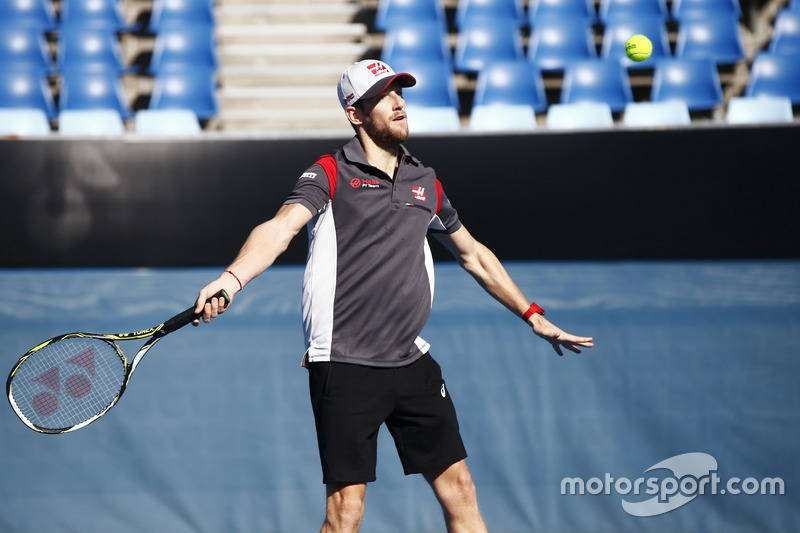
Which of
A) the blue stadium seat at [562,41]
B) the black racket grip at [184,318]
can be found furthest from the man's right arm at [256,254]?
the blue stadium seat at [562,41]

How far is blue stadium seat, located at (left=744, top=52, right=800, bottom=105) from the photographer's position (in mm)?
6926

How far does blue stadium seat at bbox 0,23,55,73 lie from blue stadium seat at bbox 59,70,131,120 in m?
0.37

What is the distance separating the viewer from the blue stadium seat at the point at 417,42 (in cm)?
743

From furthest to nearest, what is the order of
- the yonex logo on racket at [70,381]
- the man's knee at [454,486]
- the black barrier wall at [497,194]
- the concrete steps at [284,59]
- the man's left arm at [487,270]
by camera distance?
1. the concrete steps at [284,59]
2. the black barrier wall at [497,194]
3. the yonex logo on racket at [70,381]
4. the man's left arm at [487,270]
5. the man's knee at [454,486]

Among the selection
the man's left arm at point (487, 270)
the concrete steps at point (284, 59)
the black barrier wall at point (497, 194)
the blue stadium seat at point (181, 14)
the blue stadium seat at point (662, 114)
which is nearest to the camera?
the man's left arm at point (487, 270)

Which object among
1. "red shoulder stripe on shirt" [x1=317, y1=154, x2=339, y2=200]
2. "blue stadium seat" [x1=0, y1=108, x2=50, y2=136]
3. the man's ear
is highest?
the man's ear

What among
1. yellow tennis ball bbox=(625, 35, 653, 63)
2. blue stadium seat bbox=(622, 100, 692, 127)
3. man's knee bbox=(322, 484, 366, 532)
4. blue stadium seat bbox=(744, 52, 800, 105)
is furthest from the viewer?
blue stadium seat bbox=(744, 52, 800, 105)

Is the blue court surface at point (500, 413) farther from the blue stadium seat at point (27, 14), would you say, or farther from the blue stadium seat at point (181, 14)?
the blue stadium seat at point (27, 14)

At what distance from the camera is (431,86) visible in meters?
7.05

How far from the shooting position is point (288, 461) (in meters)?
4.58

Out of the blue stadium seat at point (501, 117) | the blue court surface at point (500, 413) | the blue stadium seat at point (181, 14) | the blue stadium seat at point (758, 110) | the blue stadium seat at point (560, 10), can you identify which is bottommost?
the blue court surface at point (500, 413)

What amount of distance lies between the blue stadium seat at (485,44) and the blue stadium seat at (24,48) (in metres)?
3.60

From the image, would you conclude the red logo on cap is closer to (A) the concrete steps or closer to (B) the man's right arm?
(B) the man's right arm

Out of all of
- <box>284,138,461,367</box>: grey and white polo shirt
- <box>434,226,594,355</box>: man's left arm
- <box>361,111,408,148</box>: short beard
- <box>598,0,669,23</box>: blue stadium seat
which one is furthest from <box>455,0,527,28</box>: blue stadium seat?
<box>284,138,461,367</box>: grey and white polo shirt
